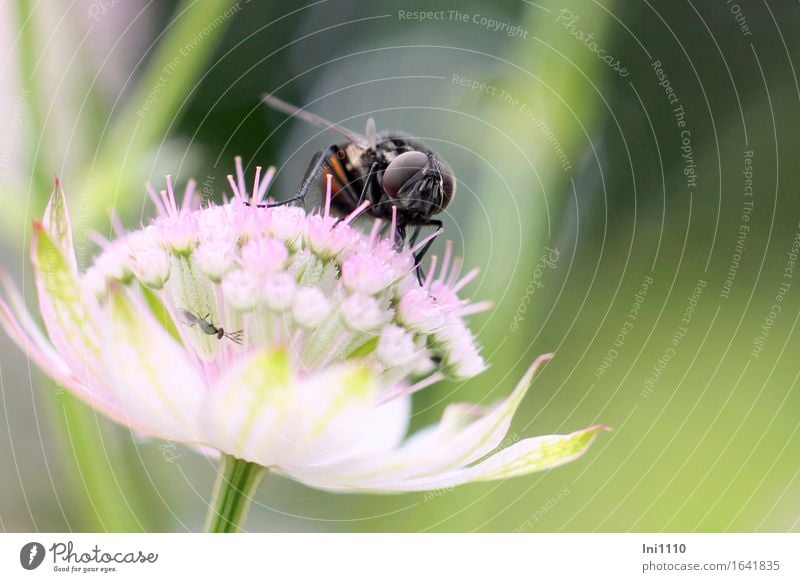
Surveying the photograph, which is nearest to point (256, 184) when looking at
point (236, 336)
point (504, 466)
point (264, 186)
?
point (264, 186)

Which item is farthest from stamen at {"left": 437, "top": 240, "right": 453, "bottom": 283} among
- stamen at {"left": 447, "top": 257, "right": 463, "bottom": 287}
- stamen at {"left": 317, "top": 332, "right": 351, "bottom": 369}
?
stamen at {"left": 317, "top": 332, "right": 351, "bottom": 369}

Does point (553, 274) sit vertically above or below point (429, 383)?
above

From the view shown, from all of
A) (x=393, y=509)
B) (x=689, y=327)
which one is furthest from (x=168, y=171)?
(x=689, y=327)

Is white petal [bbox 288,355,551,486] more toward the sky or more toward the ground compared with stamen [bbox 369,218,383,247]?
more toward the ground

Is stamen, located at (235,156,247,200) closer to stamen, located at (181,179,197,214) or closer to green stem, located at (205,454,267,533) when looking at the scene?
stamen, located at (181,179,197,214)

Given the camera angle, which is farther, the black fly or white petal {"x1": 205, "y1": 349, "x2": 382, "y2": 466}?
the black fly

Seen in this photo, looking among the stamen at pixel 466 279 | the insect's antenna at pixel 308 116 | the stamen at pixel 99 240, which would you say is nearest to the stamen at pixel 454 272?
the stamen at pixel 466 279

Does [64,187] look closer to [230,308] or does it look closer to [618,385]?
[230,308]
